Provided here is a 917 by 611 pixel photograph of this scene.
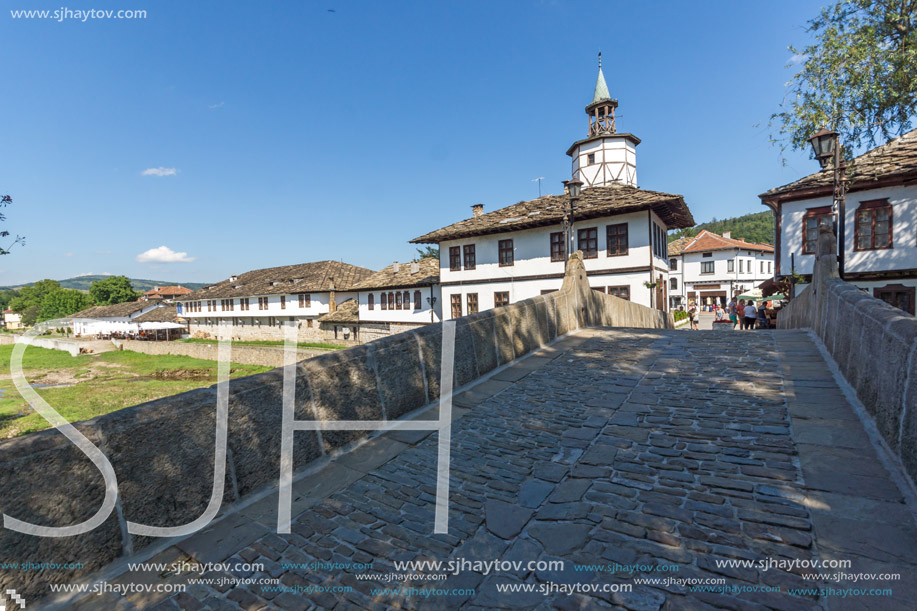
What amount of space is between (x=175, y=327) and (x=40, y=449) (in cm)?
6071

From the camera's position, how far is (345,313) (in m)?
36.4

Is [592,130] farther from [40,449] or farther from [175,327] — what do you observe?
[175,327]

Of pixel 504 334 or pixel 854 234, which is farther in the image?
pixel 854 234

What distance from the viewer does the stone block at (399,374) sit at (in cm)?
507

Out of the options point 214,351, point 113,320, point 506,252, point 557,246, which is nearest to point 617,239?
point 557,246

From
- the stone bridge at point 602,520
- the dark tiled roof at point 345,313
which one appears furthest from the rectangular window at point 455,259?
the stone bridge at point 602,520

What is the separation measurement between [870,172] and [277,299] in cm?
4366

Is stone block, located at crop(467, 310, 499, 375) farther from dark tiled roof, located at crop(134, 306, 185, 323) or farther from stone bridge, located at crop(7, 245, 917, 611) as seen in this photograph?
dark tiled roof, located at crop(134, 306, 185, 323)

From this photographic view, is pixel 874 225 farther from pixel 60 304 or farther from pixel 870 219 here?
pixel 60 304

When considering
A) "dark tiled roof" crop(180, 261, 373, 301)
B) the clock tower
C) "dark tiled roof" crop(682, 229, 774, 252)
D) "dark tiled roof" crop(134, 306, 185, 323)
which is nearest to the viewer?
the clock tower

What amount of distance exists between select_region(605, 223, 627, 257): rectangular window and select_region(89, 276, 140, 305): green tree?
111 m

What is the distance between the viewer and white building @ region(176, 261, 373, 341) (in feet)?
127

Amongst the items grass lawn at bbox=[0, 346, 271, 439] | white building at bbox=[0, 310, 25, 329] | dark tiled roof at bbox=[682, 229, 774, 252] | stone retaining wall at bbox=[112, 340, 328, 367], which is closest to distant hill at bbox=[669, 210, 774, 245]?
dark tiled roof at bbox=[682, 229, 774, 252]

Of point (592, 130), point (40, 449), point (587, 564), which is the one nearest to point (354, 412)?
point (40, 449)
